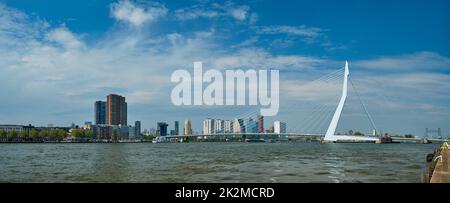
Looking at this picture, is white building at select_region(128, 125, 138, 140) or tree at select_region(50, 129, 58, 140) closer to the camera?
tree at select_region(50, 129, 58, 140)

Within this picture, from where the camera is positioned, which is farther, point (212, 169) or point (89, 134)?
point (89, 134)

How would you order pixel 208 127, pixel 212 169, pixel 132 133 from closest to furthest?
pixel 212 169
pixel 208 127
pixel 132 133

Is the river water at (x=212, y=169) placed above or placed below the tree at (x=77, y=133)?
above

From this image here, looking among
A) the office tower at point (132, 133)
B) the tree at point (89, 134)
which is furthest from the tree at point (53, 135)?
the office tower at point (132, 133)

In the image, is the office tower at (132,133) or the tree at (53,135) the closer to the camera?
the tree at (53,135)

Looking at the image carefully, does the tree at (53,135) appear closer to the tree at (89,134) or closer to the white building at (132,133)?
the tree at (89,134)

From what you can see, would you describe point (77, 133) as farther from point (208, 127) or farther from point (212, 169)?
point (212, 169)

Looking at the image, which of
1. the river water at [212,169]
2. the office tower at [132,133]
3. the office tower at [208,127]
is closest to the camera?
the river water at [212,169]

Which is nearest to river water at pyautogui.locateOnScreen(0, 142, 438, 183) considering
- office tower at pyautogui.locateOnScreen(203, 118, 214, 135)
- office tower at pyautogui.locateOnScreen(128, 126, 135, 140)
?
office tower at pyautogui.locateOnScreen(203, 118, 214, 135)

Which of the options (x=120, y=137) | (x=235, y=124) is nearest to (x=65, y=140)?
(x=120, y=137)

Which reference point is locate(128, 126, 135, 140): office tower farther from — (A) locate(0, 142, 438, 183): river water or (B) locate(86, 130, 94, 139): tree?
(A) locate(0, 142, 438, 183): river water

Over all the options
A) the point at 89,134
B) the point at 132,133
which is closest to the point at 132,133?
the point at 132,133
